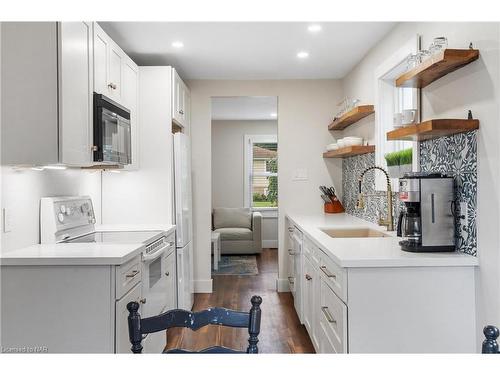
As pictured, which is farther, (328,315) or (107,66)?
(107,66)

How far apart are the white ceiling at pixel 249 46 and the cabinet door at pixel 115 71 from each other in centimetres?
20

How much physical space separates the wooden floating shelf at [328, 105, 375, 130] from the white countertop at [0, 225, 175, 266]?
85.0 inches

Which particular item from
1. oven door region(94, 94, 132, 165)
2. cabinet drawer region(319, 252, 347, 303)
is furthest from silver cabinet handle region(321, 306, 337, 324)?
oven door region(94, 94, 132, 165)

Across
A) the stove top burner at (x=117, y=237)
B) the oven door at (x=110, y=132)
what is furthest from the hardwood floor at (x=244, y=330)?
the oven door at (x=110, y=132)

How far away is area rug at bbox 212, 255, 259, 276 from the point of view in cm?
607

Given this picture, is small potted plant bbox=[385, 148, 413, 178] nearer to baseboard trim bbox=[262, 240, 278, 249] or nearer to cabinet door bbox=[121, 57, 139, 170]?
cabinet door bbox=[121, 57, 139, 170]

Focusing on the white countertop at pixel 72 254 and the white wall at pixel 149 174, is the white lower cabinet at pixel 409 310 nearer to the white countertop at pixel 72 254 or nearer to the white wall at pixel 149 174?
the white countertop at pixel 72 254

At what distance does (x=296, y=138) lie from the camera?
4.96m

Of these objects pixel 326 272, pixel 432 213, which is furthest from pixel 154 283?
pixel 432 213

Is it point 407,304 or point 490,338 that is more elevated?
point 490,338

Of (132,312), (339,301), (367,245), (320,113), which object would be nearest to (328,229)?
(367,245)

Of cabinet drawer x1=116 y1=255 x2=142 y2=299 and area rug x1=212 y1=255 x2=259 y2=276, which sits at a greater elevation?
cabinet drawer x1=116 y1=255 x2=142 y2=299

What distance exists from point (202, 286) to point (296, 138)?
6.53ft

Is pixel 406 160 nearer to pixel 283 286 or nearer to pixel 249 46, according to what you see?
pixel 249 46
